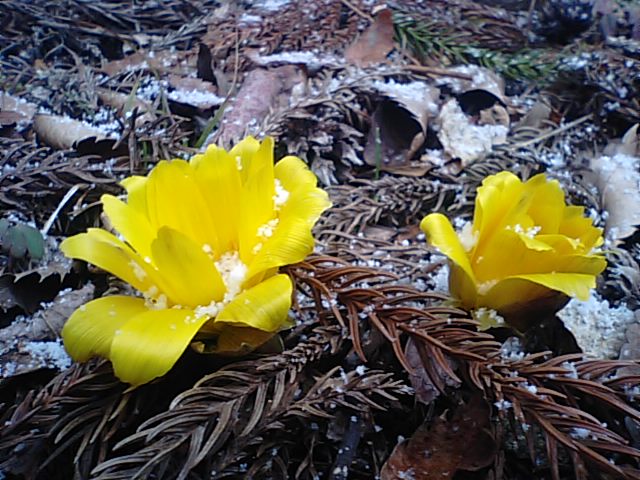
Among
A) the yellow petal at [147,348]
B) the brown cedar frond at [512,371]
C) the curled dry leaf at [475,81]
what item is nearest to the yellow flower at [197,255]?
the yellow petal at [147,348]

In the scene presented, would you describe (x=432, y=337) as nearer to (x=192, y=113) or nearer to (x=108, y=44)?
(x=192, y=113)

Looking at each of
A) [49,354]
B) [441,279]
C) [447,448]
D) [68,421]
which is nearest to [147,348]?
[68,421]

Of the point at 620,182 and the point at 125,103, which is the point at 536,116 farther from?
the point at 125,103

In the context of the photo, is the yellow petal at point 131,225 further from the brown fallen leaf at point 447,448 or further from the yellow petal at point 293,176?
the brown fallen leaf at point 447,448

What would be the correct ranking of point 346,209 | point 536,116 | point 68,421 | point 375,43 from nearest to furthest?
point 68,421 < point 346,209 < point 536,116 < point 375,43

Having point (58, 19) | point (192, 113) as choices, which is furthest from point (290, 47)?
point (58, 19)

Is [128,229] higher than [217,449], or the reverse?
[128,229]
